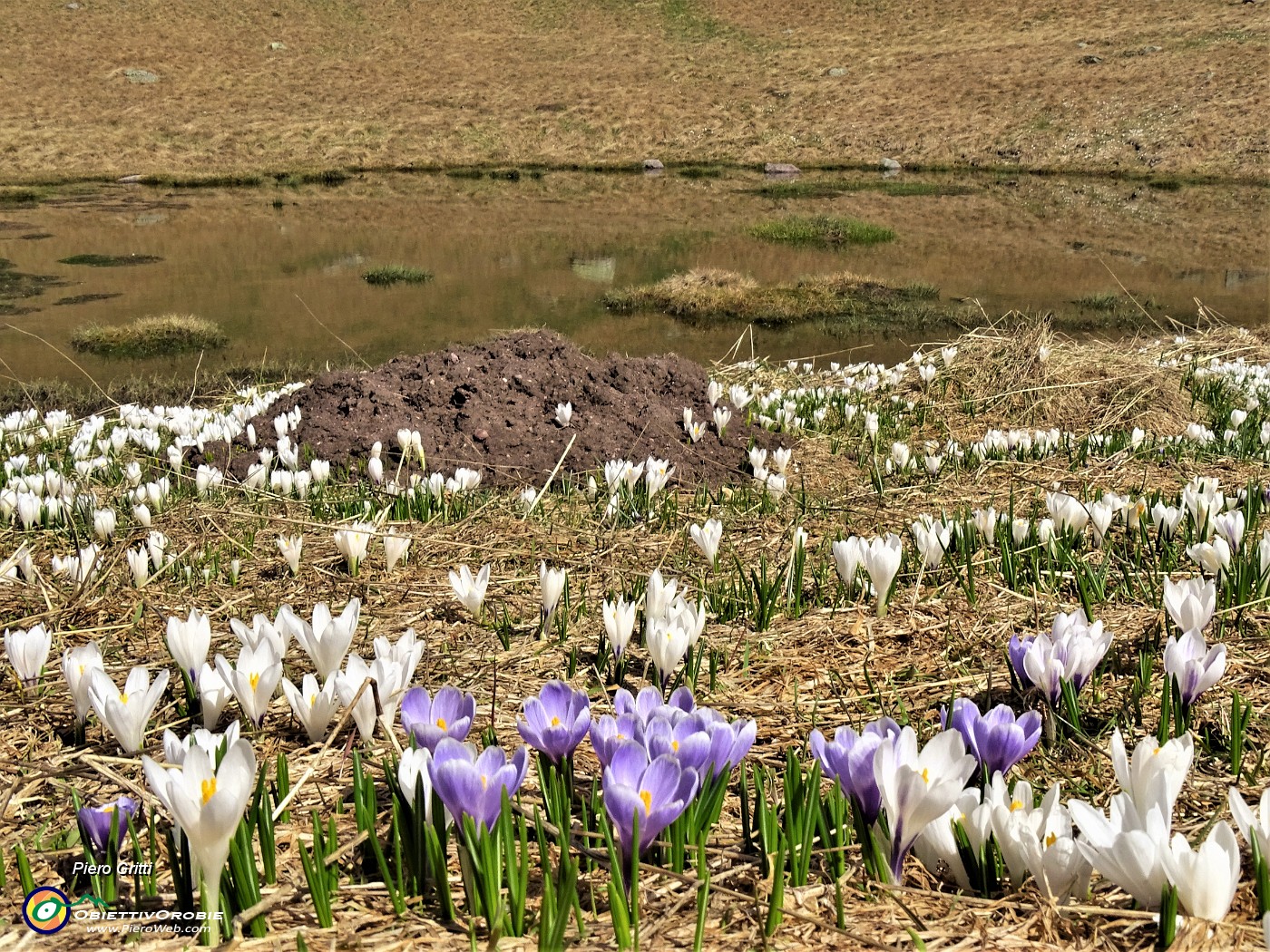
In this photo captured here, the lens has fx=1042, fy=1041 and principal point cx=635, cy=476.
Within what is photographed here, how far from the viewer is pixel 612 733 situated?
1.76 metres

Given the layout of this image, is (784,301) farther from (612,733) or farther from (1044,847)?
(1044,847)

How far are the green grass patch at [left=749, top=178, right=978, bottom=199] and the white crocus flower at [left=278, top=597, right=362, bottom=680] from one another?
96.1ft

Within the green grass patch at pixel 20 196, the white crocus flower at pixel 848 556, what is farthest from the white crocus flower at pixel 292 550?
the green grass patch at pixel 20 196

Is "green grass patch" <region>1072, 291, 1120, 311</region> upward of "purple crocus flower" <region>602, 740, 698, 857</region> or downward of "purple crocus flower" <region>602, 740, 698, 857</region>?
downward

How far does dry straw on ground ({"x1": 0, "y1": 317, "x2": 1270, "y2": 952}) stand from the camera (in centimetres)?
159

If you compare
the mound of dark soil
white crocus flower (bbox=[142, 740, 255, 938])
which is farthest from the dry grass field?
white crocus flower (bbox=[142, 740, 255, 938])

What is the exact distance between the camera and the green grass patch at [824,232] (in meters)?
21.9

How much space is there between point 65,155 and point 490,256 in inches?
989

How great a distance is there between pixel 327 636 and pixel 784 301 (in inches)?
537

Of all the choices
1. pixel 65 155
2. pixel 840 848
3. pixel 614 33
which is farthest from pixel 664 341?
pixel 614 33

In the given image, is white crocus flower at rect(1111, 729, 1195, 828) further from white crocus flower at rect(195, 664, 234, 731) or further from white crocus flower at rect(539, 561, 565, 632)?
white crocus flower at rect(195, 664, 234, 731)

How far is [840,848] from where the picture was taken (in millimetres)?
1668

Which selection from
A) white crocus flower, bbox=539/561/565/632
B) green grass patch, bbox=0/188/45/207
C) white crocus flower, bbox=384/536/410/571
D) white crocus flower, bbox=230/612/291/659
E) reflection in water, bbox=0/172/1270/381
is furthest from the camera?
green grass patch, bbox=0/188/45/207

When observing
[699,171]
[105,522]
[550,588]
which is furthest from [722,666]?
[699,171]
